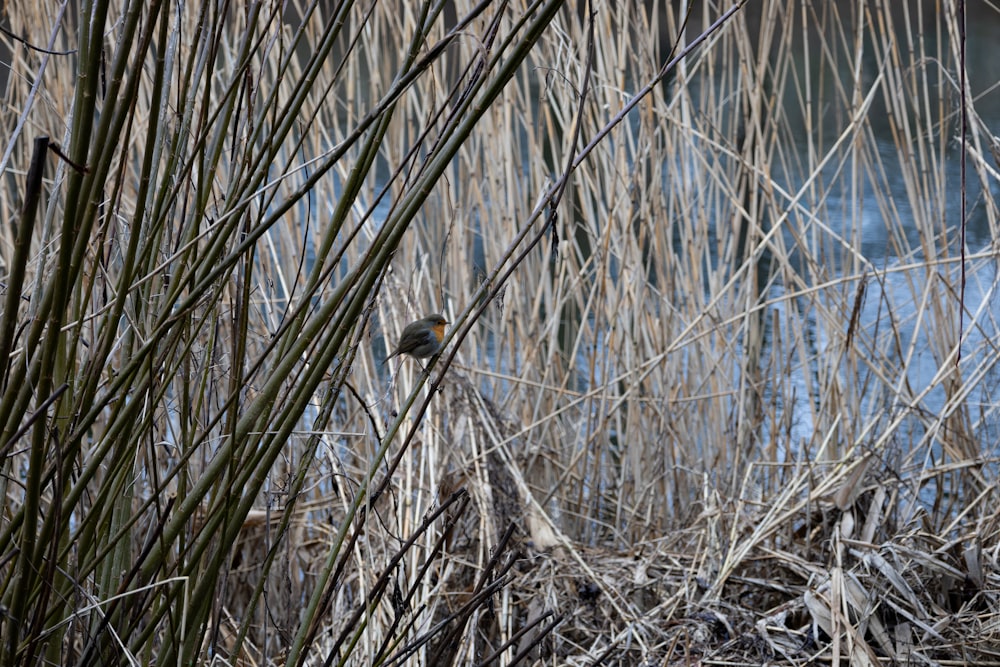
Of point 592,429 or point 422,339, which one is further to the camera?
point 592,429

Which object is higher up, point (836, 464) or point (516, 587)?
point (836, 464)

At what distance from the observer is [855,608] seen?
1.30 metres

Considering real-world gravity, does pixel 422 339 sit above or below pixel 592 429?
above

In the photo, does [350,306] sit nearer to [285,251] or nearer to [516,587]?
[516,587]

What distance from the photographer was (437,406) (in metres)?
1.66

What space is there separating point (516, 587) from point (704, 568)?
10.7 inches

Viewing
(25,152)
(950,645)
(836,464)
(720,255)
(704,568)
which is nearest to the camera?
(950,645)

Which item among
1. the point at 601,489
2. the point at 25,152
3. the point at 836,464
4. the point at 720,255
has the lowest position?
the point at 601,489

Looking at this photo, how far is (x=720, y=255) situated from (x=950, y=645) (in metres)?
0.84

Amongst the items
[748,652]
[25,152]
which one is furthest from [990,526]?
[25,152]

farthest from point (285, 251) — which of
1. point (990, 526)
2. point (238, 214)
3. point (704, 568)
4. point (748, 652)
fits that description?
point (238, 214)

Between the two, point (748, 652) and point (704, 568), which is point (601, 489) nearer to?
point (704, 568)

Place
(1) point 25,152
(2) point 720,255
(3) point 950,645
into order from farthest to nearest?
(2) point 720,255, (1) point 25,152, (3) point 950,645

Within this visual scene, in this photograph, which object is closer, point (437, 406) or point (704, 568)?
point (704, 568)
